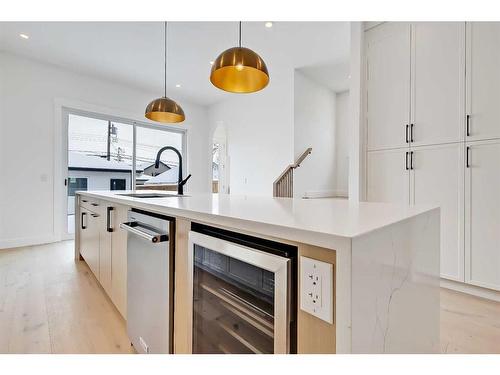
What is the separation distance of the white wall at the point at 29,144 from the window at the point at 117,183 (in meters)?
0.86

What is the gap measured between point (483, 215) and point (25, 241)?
5.37m

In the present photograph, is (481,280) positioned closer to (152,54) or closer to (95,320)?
(95,320)

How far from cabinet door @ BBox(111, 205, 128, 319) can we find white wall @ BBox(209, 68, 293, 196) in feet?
10.9

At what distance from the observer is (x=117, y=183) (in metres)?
4.95

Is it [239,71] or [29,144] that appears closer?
[239,71]

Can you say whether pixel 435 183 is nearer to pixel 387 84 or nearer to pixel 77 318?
pixel 387 84

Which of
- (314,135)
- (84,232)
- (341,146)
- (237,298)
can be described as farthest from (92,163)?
(341,146)

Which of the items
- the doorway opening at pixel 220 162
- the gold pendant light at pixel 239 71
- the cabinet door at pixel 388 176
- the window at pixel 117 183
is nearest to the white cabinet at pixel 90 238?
the gold pendant light at pixel 239 71

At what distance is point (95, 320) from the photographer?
176cm

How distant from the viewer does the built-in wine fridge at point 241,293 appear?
0.64 metres

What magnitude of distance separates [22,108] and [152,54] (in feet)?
6.64

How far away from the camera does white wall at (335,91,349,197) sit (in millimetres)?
5629

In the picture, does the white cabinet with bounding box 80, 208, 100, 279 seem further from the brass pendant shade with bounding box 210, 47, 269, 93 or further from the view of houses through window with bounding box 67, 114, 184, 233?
the brass pendant shade with bounding box 210, 47, 269, 93

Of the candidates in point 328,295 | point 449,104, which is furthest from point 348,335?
point 449,104
